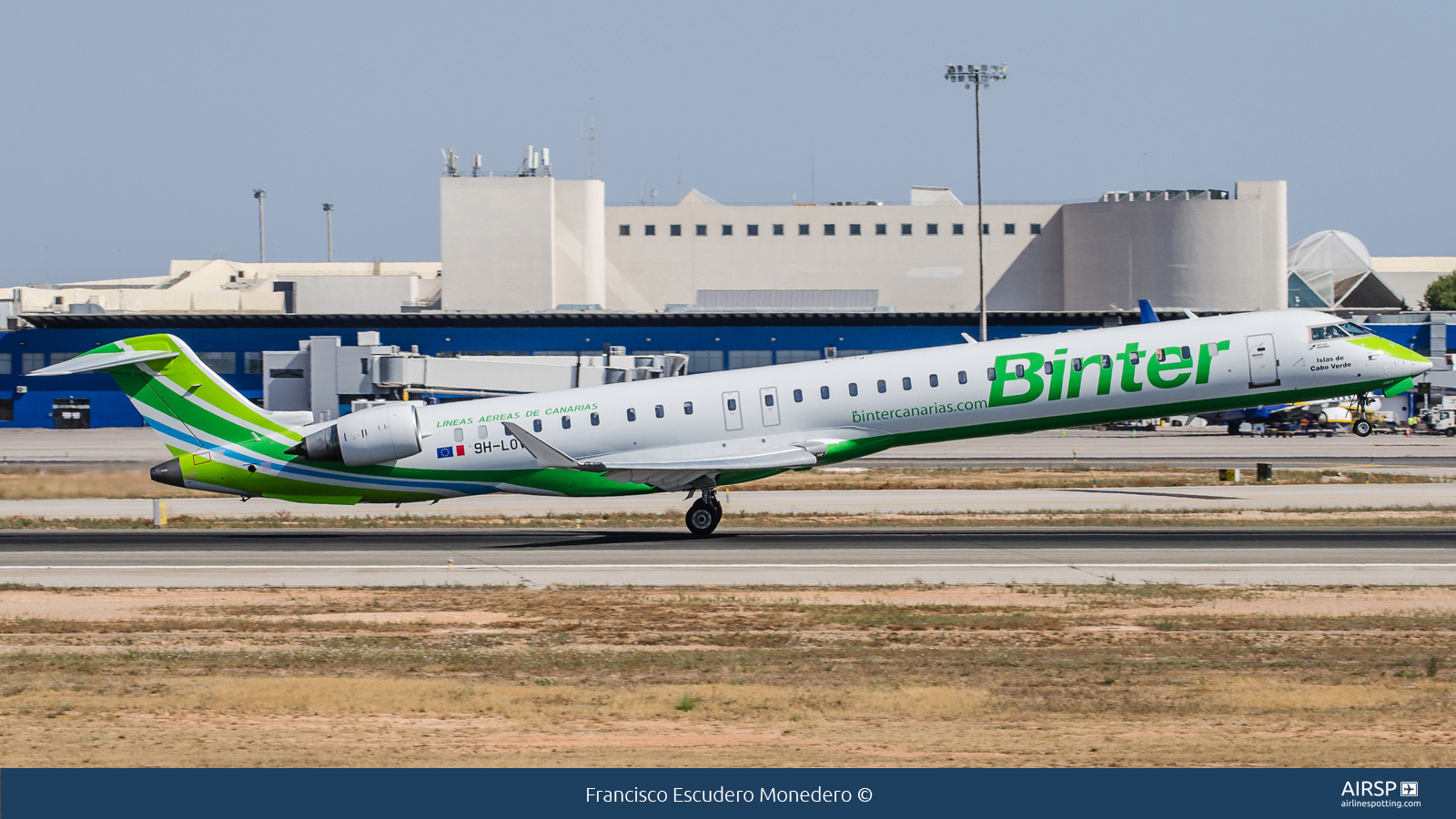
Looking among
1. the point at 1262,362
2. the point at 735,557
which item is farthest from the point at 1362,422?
the point at 735,557

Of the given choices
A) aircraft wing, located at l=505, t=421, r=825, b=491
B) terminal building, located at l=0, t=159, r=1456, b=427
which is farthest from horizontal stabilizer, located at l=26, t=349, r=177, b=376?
terminal building, located at l=0, t=159, r=1456, b=427

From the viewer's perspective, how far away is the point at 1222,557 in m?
26.1

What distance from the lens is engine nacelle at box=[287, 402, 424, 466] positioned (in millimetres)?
30656

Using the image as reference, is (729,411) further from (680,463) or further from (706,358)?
(706,358)

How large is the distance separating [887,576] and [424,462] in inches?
474

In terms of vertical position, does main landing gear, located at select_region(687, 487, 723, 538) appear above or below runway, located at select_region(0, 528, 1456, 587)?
above

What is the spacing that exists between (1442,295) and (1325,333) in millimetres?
123594

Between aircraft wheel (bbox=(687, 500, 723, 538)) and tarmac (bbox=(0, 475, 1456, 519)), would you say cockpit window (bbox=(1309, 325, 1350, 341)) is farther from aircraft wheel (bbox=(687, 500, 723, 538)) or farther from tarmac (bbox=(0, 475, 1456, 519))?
aircraft wheel (bbox=(687, 500, 723, 538))

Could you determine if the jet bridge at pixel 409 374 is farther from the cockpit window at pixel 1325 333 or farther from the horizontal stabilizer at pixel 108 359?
the cockpit window at pixel 1325 333

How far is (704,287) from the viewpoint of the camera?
111 metres

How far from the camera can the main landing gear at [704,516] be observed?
30969 millimetres

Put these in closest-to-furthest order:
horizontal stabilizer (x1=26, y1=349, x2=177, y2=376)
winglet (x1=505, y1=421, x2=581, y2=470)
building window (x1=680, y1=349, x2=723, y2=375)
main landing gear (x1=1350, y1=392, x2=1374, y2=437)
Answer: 1. horizontal stabilizer (x1=26, y1=349, x2=177, y2=376)
2. winglet (x1=505, y1=421, x2=581, y2=470)
3. main landing gear (x1=1350, y1=392, x2=1374, y2=437)
4. building window (x1=680, y1=349, x2=723, y2=375)

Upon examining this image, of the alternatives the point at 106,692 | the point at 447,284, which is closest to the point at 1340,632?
the point at 106,692

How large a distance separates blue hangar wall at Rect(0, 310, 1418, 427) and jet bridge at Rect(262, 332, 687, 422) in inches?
374
